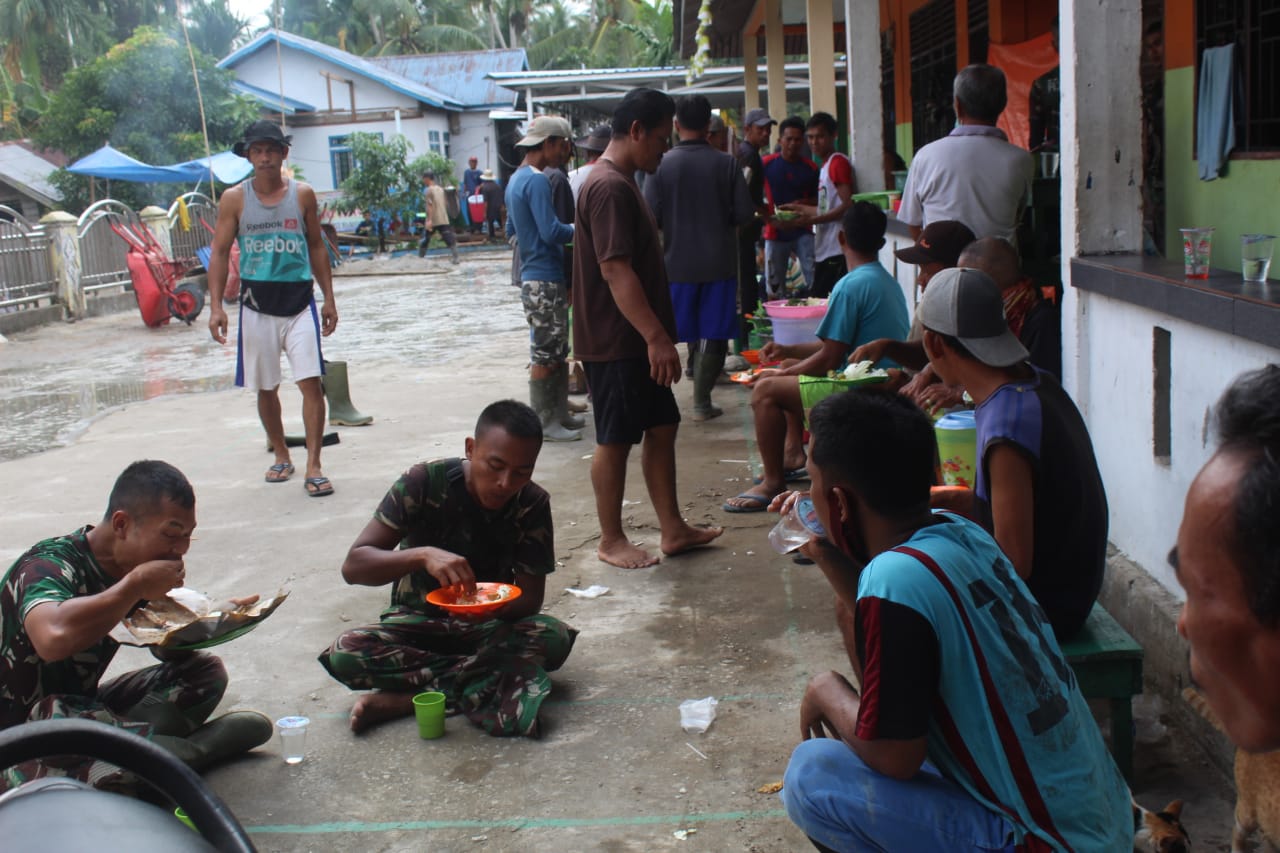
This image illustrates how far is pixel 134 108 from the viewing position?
28.2 metres

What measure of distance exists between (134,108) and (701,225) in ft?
80.5

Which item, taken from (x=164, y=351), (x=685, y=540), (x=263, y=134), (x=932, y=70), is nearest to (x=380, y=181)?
(x=164, y=351)

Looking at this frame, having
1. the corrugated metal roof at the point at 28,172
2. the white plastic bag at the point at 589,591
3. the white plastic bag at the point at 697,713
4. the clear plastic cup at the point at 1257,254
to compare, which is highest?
the corrugated metal roof at the point at 28,172

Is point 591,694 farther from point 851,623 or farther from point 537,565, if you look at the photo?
point 851,623

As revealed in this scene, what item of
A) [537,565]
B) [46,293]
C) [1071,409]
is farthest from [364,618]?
[46,293]

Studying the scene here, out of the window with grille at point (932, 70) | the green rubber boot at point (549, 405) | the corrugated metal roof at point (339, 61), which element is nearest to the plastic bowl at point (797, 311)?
the green rubber boot at point (549, 405)

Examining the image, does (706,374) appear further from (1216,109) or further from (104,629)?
(104,629)

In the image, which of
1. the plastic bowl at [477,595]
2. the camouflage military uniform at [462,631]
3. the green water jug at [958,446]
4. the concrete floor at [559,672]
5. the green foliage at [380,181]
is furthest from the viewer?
the green foliage at [380,181]

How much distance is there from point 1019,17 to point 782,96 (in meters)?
5.26

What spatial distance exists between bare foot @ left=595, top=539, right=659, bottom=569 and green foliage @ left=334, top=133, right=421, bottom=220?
81.8 ft

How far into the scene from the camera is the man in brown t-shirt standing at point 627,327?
5.10 metres

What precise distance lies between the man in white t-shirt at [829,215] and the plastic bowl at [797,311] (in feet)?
8.87

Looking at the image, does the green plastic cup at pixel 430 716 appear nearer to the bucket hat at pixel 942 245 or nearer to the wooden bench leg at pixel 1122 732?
the wooden bench leg at pixel 1122 732

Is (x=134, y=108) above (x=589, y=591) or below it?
above
